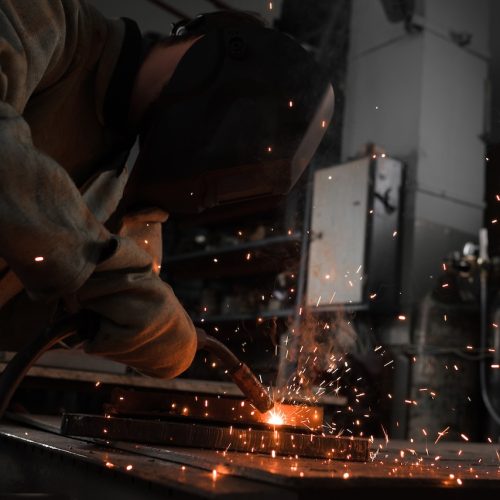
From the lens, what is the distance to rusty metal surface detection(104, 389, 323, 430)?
1.18 meters

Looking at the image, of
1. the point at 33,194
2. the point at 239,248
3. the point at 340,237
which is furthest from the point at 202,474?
the point at 239,248

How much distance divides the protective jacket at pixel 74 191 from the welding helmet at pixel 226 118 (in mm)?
82

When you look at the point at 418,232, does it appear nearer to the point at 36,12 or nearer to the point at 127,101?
the point at 127,101

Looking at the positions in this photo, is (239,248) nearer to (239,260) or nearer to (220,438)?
(239,260)

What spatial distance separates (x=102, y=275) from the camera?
3.35ft

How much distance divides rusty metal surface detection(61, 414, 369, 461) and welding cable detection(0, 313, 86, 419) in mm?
163

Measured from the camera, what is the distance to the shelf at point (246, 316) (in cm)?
400

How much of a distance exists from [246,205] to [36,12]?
675 millimetres

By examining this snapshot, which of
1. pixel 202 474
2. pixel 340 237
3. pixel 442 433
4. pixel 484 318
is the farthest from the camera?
pixel 340 237

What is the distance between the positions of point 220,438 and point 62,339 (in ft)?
1.00

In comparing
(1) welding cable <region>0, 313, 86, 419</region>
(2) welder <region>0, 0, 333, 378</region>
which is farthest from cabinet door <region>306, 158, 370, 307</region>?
(1) welding cable <region>0, 313, 86, 419</region>

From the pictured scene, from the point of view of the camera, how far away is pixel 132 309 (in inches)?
41.6

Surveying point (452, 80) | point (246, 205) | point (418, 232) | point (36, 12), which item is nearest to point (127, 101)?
point (36, 12)

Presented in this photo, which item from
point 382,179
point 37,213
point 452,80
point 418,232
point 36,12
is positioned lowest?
point 37,213
